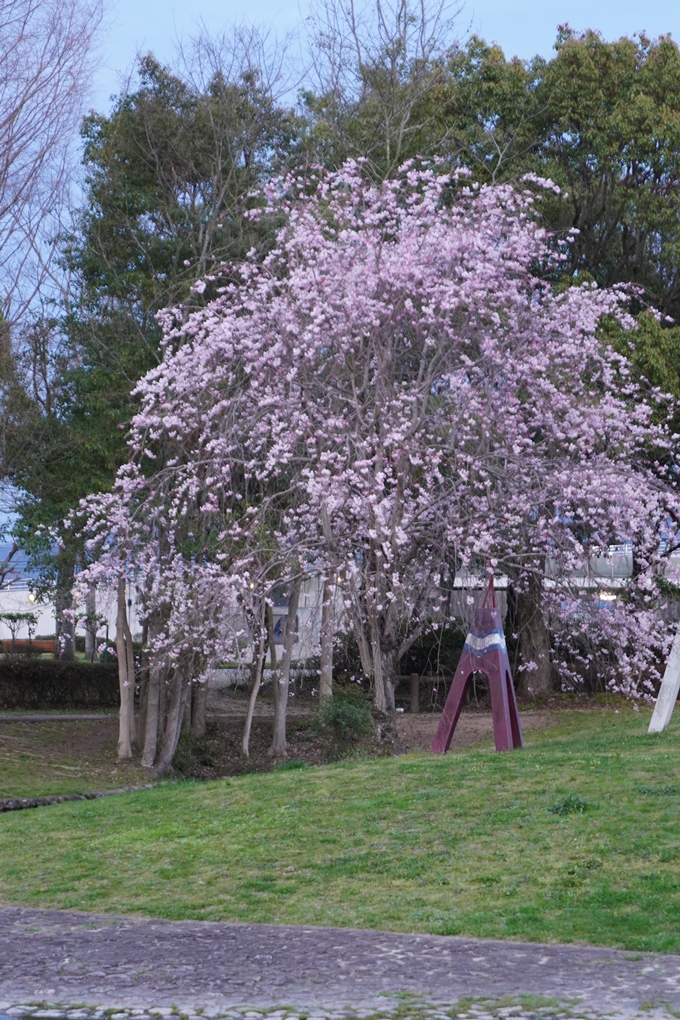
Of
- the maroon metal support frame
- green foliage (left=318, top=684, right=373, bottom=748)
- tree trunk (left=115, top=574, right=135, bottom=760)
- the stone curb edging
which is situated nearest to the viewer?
the maroon metal support frame

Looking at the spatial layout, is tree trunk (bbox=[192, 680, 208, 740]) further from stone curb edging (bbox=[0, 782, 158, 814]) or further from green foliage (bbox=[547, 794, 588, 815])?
green foliage (bbox=[547, 794, 588, 815])

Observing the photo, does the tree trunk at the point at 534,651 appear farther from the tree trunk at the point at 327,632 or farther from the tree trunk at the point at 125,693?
the tree trunk at the point at 125,693

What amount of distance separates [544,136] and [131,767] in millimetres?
15326

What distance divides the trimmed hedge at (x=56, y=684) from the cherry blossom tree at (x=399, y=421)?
1252 centimetres

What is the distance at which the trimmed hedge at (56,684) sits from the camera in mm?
28109

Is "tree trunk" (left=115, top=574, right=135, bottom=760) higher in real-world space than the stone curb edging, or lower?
higher

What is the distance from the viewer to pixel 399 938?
24.4 ft

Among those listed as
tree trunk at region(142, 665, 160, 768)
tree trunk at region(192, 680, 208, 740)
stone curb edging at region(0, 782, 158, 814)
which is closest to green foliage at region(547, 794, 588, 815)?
stone curb edging at region(0, 782, 158, 814)

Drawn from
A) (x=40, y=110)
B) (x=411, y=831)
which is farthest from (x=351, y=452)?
(x=40, y=110)

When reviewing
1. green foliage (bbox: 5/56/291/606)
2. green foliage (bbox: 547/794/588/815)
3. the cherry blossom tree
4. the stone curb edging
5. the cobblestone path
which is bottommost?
the stone curb edging

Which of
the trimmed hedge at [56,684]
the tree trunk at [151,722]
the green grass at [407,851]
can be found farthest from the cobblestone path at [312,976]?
the trimmed hedge at [56,684]

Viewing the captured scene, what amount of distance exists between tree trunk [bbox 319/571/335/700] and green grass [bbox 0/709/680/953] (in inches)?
138

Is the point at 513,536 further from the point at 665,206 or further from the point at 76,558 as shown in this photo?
the point at 665,206

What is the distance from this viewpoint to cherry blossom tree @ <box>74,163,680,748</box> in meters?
14.6
